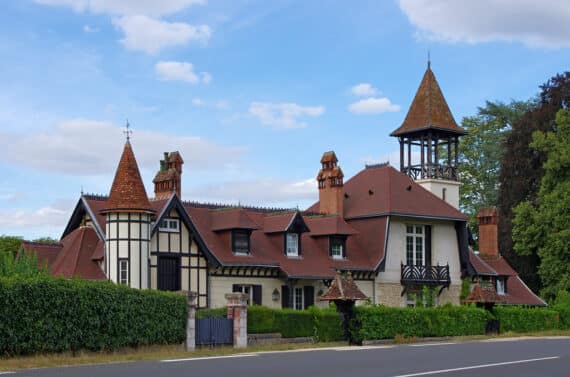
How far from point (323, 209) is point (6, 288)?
83.6 ft

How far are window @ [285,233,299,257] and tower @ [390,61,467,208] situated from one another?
11.1m

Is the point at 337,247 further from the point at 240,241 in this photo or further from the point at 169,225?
the point at 169,225

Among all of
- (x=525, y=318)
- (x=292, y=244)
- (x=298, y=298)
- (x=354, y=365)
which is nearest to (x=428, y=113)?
(x=292, y=244)

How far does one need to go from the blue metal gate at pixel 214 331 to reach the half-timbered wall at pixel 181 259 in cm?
748

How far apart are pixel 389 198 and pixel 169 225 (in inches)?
504

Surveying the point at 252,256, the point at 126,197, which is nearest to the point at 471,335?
the point at 252,256

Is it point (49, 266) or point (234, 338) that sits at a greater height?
point (49, 266)

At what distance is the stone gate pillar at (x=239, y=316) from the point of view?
31062 millimetres

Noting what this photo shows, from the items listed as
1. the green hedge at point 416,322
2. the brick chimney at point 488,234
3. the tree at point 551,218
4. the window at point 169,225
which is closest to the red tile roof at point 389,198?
the brick chimney at point 488,234

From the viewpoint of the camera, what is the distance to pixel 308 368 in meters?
20.9

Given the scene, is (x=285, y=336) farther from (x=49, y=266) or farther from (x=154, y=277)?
(x=49, y=266)

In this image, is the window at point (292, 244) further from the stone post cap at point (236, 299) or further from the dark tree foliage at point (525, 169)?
the dark tree foliage at point (525, 169)

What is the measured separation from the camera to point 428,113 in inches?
2058

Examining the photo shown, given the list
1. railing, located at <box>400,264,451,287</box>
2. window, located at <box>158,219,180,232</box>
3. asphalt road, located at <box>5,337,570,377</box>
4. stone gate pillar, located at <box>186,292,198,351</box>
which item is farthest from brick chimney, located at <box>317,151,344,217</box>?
asphalt road, located at <box>5,337,570,377</box>
